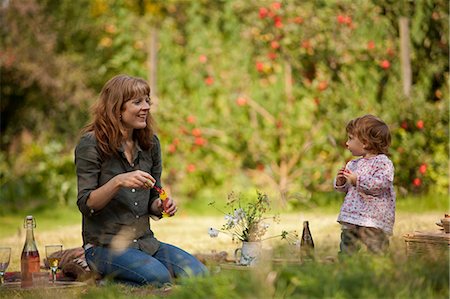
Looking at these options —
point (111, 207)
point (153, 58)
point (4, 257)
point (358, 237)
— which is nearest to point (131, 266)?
point (111, 207)

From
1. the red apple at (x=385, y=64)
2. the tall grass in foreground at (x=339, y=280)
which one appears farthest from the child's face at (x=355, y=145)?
the red apple at (x=385, y=64)

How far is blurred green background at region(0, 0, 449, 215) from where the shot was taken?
10.4m

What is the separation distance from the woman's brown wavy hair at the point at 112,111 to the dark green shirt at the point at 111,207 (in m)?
0.05

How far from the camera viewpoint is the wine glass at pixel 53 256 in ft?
16.8

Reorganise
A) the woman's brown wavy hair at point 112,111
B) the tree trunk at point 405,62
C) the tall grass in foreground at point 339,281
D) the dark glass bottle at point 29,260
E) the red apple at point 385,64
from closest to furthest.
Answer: the tall grass in foreground at point 339,281
the dark glass bottle at point 29,260
the woman's brown wavy hair at point 112,111
the tree trunk at point 405,62
the red apple at point 385,64

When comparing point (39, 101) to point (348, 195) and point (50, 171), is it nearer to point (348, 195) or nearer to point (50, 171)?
point (50, 171)

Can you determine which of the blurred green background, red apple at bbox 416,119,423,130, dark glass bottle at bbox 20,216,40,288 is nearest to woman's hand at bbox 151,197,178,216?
dark glass bottle at bbox 20,216,40,288

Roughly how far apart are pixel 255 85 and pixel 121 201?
21.0ft

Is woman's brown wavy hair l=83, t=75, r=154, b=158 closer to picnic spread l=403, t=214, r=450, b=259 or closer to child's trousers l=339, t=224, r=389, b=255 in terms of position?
child's trousers l=339, t=224, r=389, b=255

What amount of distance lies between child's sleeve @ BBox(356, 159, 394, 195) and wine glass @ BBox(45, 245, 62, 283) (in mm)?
1781

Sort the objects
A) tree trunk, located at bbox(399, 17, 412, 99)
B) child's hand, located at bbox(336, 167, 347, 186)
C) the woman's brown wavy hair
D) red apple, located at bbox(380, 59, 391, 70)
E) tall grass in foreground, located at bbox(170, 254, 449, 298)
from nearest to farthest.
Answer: tall grass in foreground, located at bbox(170, 254, 449, 298)
the woman's brown wavy hair
child's hand, located at bbox(336, 167, 347, 186)
tree trunk, located at bbox(399, 17, 412, 99)
red apple, located at bbox(380, 59, 391, 70)

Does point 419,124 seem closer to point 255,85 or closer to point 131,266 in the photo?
point 255,85

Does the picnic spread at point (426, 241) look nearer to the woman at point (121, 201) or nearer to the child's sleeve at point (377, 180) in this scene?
→ the child's sleeve at point (377, 180)

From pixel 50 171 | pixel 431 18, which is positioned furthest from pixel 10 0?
pixel 431 18
